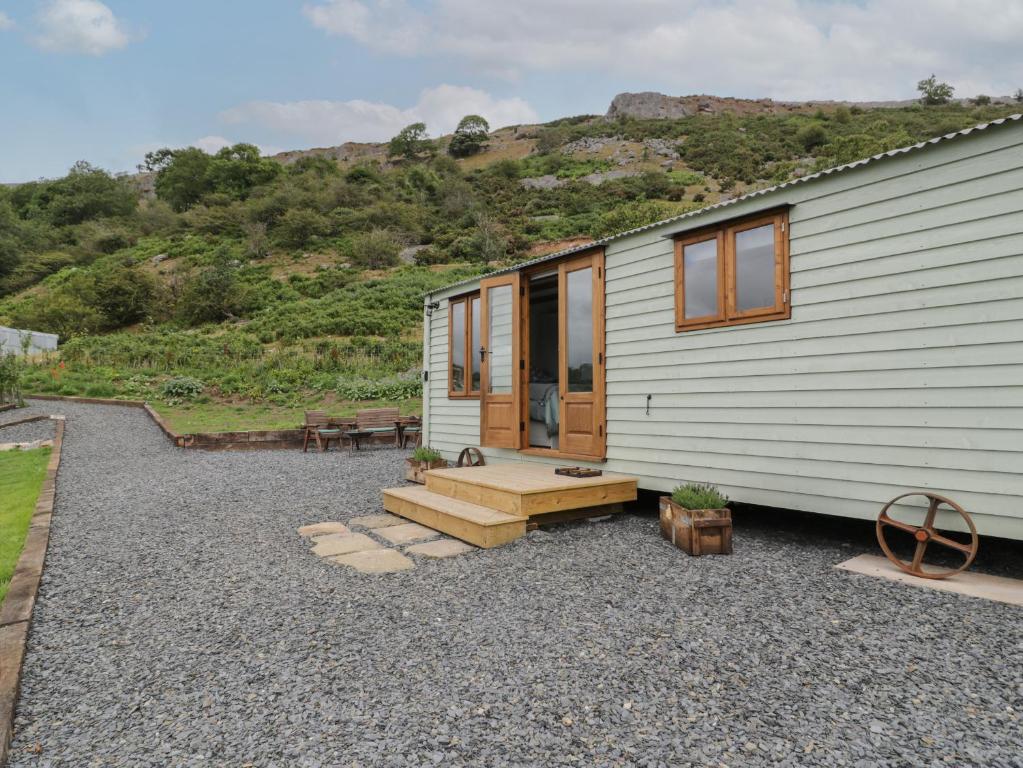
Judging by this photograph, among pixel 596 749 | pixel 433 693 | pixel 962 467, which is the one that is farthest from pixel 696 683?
pixel 962 467

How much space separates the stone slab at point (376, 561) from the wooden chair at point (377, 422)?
18.9 ft

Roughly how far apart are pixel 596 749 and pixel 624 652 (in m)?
0.64

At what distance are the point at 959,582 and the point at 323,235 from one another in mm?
32904

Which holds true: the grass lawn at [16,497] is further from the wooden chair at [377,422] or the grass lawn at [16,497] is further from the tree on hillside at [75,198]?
the tree on hillside at [75,198]

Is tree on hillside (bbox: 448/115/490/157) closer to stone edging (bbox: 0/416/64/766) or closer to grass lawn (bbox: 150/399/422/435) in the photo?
grass lawn (bbox: 150/399/422/435)

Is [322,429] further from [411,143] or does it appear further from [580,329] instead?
[411,143]

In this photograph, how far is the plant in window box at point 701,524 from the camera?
350 cm

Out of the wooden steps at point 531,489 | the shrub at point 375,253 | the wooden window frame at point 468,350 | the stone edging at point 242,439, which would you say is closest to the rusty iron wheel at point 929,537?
the wooden steps at point 531,489

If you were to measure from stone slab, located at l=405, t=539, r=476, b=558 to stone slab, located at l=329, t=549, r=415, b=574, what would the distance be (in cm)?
14

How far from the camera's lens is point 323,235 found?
31.4 meters

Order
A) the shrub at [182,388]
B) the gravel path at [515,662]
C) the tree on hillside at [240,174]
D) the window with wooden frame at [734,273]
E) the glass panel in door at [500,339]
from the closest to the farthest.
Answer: the gravel path at [515,662], the window with wooden frame at [734,273], the glass panel in door at [500,339], the shrub at [182,388], the tree on hillside at [240,174]

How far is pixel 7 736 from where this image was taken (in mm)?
1676

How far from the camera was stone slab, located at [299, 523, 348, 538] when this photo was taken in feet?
13.9

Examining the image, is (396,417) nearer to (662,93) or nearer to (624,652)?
(624,652)
